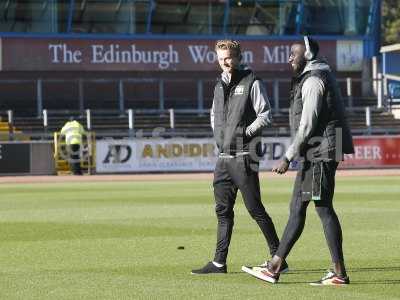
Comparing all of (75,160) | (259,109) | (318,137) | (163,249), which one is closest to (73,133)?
(75,160)

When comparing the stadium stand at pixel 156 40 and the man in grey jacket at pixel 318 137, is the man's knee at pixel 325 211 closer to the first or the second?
the man in grey jacket at pixel 318 137

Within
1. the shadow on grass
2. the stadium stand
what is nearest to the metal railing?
the stadium stand

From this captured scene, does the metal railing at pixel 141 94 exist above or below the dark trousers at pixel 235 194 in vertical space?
above

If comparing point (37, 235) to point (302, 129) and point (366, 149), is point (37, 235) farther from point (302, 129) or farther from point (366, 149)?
point (366, 149)

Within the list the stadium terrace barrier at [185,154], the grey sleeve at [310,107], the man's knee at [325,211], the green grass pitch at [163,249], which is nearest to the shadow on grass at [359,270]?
the green grass pitch at [163,249]

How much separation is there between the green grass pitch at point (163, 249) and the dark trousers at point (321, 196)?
1.28 ft

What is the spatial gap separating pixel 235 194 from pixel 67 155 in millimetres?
25784

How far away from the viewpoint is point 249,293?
29.8ft

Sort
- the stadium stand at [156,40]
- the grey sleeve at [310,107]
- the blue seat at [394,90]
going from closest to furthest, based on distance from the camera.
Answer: the grey sleeve at [310,107], the stadium stand at [156,40], the blue seat at [394,90]

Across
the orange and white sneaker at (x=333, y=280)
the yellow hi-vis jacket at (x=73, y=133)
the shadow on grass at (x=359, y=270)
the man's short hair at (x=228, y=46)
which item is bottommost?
the shadow on grass at (x=359, y=270)

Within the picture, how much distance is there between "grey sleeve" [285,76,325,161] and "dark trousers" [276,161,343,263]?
262 mm

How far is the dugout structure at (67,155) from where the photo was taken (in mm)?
35719

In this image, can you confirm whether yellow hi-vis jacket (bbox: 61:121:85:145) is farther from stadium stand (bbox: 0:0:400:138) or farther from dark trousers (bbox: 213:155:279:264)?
dark trousers (bbox: 213:155:279:264)

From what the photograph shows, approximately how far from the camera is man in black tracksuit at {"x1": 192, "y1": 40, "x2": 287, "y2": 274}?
1012 cm
